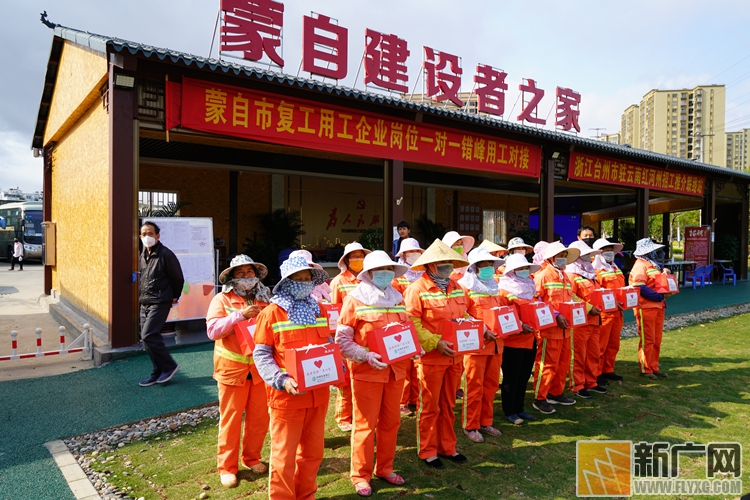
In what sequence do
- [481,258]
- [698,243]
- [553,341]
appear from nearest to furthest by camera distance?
[481,258]
[553,341]
[698,243]

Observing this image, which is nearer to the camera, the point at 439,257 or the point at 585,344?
the point at 439,257

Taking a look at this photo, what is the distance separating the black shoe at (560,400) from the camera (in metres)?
5.11

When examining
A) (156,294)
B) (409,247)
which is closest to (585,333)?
(409,247)

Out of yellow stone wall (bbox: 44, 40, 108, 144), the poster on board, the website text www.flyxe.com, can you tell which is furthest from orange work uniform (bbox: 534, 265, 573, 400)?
yellow stone wall (bbox: 44, 40, 108, 144)

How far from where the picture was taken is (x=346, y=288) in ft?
16.1

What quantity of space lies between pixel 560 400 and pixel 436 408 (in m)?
2.19

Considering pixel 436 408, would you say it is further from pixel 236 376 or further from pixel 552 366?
pixel 552 366

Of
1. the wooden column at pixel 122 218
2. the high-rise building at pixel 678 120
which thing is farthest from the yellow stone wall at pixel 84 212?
the high-rise building at pixel 678 120

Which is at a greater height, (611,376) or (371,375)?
(371,375)

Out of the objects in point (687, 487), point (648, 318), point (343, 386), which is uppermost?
point (648, 318)

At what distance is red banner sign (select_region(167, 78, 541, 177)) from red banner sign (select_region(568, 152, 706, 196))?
2016mm

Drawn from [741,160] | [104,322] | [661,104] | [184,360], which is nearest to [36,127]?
[104,322]

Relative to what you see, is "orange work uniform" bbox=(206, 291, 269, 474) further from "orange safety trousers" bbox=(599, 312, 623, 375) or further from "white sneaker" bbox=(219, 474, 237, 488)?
"orange safety trousers" bbox=(599, 312, 623, 375)

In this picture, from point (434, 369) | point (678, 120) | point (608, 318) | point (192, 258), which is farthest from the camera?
point (678, 120)
